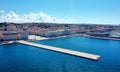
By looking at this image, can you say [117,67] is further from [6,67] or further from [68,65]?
[6,67]

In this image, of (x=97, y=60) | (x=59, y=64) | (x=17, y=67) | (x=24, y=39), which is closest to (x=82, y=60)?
(x=97, y=60)

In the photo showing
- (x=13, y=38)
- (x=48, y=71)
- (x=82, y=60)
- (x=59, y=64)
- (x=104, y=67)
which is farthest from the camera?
(x=13, y=38)

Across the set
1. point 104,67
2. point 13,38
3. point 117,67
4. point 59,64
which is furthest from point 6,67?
point 13,38

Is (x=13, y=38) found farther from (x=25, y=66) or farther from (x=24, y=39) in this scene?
(x=25, y=66)

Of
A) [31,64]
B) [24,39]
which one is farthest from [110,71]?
[24,39]

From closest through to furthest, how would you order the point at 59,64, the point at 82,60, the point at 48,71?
the point at 48,71, the point at 59,64, the point at 82,60

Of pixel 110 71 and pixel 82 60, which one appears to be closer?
pixel 110 71

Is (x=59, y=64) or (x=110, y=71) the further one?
(x=59, y=64)

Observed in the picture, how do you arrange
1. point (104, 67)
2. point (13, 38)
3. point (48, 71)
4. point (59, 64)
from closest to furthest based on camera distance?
1. point (48, 71)
2. point (104, 67)
3. point (59, 64)
4. point (13, 38)
